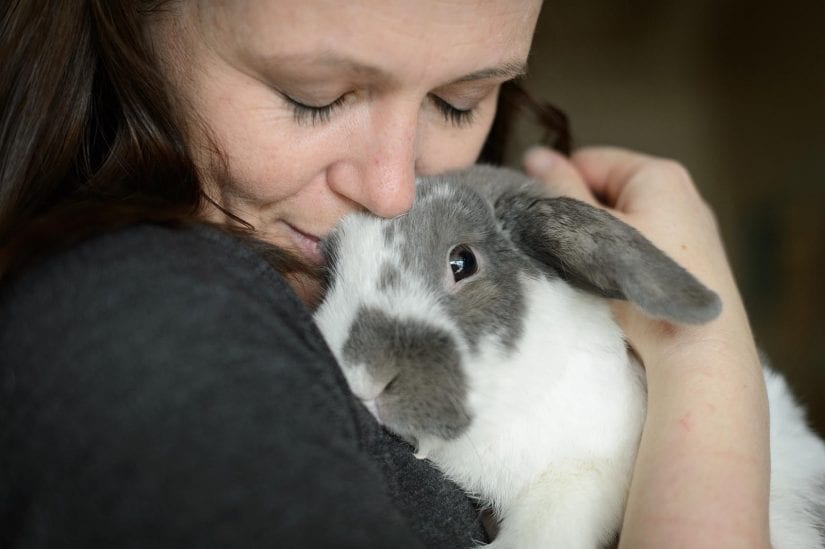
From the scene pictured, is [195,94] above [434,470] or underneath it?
above

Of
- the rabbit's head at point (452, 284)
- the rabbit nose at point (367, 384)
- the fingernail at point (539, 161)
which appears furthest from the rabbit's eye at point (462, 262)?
the fingernail at point (539, 161)

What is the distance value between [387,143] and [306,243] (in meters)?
0.22

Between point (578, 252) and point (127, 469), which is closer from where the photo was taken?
point (127, 469)

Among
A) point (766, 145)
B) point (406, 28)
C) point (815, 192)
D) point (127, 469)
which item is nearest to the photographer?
point (127, 469)

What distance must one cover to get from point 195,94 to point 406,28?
0.30 meters

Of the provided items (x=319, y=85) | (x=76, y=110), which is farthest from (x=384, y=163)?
(x=76, y=110)

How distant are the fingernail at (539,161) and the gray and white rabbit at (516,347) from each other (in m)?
0.44

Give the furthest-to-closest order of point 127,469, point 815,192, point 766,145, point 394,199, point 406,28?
point 766,145 < point 815,192 < point 394,199 < point 406,28 < point 127,469

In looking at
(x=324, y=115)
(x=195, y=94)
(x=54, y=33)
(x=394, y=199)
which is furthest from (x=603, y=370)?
(x=54, y=33)

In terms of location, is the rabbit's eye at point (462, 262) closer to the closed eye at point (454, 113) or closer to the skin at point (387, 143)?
the skin at point (387, 143)

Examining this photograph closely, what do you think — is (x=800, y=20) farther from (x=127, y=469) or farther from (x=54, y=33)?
(x=127, y=469)

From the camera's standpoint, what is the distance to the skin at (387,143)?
1.03m

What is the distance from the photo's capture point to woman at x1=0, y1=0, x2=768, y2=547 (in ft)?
2.34

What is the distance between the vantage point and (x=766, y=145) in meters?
3.26
